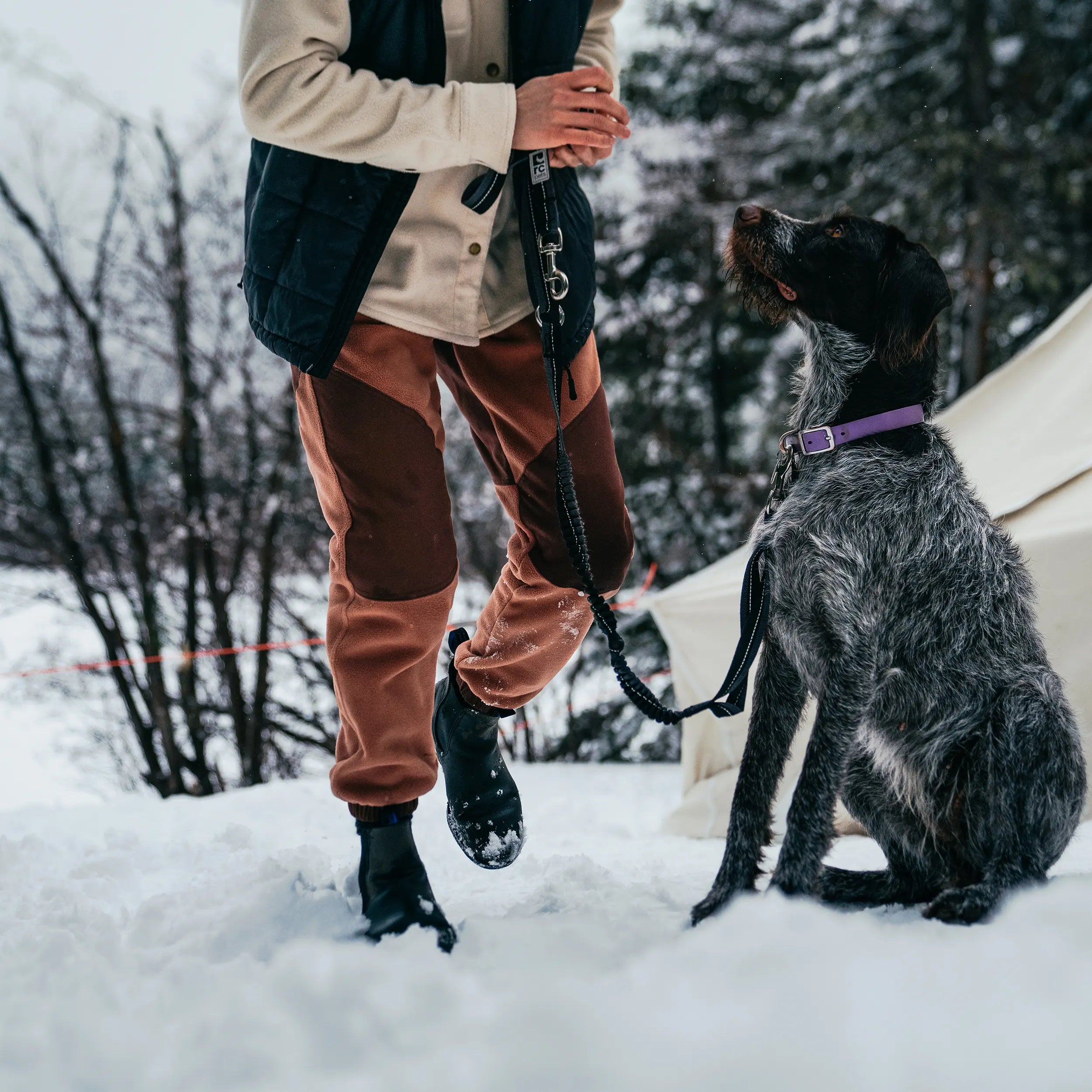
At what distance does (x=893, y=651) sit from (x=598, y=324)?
349 inches

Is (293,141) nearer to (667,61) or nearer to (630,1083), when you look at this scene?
(630,1083)

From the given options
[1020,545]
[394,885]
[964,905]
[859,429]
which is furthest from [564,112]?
[1020,545]

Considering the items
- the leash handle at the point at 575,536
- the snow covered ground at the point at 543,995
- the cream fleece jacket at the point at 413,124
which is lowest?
the snow covered ground at the point at 543,995

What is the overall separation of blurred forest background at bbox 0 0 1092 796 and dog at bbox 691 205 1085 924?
679 centimetres

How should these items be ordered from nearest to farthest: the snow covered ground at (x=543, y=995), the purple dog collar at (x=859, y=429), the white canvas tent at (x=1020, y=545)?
1. the snow covered ground at (x=543, y=995)
2. the purple dog collar at (x=859, y=429)
3. the white canvas tent at (x=1020, y=545)

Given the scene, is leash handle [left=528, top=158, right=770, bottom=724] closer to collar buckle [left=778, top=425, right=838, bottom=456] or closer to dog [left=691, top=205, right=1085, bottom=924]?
dog [left=691, top=205, right=1085, bottom=924]

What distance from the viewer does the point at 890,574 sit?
1.65 m

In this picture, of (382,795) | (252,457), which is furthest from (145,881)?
(252,457)

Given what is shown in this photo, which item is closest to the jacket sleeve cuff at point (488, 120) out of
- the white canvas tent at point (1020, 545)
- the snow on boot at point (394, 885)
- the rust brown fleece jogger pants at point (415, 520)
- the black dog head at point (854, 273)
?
the rust brown fleece jogger pants at point (415, 520)

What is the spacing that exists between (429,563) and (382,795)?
415mm

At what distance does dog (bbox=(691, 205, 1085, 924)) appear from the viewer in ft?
5.16

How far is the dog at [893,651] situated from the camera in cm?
157

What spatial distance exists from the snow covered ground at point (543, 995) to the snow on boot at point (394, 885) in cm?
6

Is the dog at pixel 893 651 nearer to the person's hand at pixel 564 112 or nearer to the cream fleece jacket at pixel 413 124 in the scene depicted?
the person's hand at pixel 564 112
